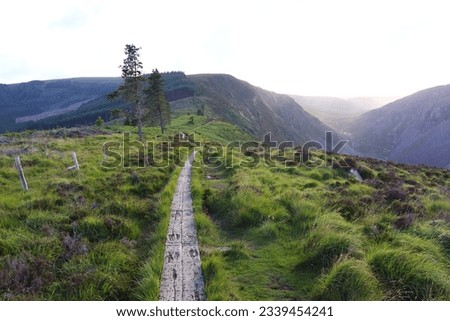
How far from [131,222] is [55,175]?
865 cm

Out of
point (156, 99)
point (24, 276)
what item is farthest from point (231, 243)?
point (156, 99)

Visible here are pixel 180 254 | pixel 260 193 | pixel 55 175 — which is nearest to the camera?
pixel 180 254

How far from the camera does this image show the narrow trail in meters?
5.72

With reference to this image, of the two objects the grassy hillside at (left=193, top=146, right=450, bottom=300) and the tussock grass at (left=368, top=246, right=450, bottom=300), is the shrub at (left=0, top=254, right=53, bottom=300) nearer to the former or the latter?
the grassy hillside at (left=193, top=146, right=450, bottom=300)

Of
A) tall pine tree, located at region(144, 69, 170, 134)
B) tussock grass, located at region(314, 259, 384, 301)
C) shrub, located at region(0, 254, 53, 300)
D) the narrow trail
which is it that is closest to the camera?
tussock grass, located at region(314, 259, 384, 301)

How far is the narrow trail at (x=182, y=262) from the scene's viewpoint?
18.8 feet

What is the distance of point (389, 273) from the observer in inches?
234

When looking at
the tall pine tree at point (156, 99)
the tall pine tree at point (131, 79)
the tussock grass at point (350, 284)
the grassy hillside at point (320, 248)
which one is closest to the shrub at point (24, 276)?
the grassy hillside at point (320, 248)

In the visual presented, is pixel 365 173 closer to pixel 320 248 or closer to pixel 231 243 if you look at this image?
pixel 320 248

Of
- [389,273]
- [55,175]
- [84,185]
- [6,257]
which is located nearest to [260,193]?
[389,273]

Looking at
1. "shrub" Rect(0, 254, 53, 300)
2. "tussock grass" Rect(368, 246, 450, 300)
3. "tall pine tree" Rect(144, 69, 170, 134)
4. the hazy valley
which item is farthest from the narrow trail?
"tall pine tree" Rect(144, 69, 170, 134)

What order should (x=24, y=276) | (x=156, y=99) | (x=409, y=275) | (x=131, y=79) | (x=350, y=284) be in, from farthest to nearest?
(x=156, y=99) → (x=131, y=79) → (x=24, y=276) → (x=409, y=275) → (x=350, y=284)

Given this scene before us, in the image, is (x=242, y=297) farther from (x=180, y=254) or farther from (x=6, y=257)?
(x=6, y=257)

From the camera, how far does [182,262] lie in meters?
6.95
